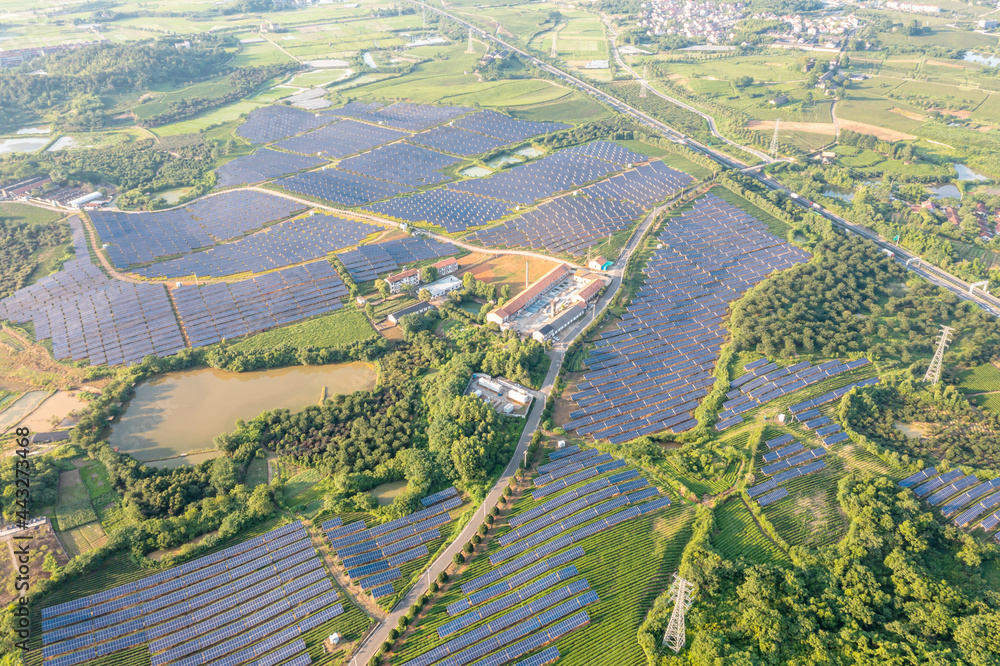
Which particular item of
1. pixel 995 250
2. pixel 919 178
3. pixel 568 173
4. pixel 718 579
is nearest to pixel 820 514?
pixel 718 579

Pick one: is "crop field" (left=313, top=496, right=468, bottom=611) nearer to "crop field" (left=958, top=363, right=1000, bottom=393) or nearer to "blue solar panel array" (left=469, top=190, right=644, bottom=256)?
"blue solar panel array" (left=469, top=190, right=644, bottom=256)

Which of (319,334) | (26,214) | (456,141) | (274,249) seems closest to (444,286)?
(319,334)

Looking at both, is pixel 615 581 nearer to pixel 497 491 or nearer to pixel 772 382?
pixel 497 491

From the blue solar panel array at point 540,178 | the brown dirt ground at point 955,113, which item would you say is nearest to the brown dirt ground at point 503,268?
the blue solar panel array at point 540,178

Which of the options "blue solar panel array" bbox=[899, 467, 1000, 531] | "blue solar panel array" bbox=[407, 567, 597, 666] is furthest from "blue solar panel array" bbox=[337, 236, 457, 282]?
"blue solar panel array" bbox=[899, 467, 1000, 531]

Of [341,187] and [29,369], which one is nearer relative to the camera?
[29,369]

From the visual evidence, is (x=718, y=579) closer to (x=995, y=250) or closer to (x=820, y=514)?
(x=820, y=514)
